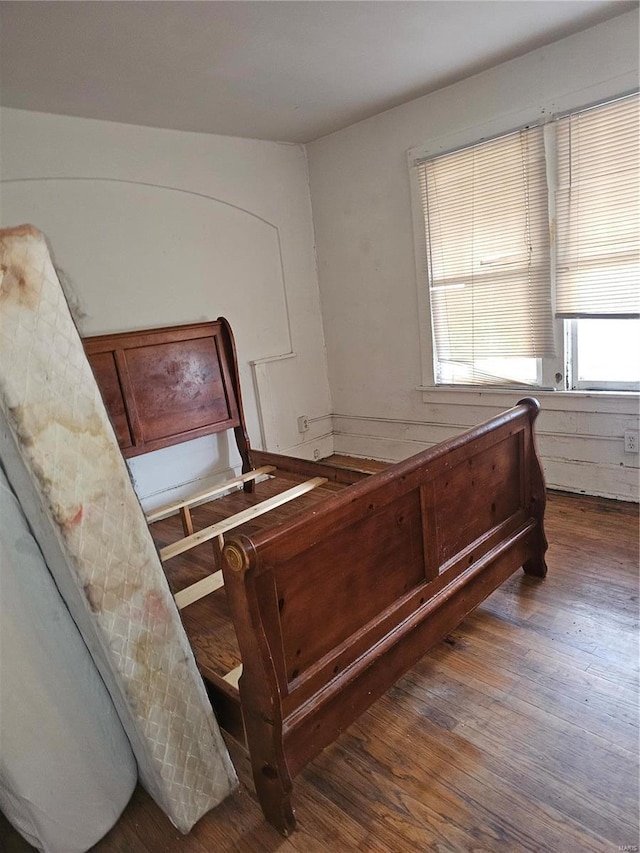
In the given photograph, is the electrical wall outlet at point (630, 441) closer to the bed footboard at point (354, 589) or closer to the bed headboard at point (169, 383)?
the bed footboard at point (354, 589)

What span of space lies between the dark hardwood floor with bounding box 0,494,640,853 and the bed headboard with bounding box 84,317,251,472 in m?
2.03

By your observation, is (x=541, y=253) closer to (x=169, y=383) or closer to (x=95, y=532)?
(x=169, y=383)

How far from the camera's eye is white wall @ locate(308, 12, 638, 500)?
9.15 feet

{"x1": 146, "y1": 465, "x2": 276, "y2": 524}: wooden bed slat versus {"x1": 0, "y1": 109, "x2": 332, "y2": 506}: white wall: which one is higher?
{"x1": 0, "y1": 109, "x2": 332, "y2": 506}: white wall

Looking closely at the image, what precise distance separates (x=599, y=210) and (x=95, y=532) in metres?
2.89

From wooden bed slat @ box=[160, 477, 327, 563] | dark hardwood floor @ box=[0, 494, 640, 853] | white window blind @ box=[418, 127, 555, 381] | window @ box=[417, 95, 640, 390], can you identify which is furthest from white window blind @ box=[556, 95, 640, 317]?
wooden bed slat @ box=[160, 477, 327, 563]

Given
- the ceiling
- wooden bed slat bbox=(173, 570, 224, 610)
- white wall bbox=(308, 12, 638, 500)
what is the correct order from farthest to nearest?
white wall bbox=(308, 12, 638, 500) < the ceiling < wooden bed slat bbox=(173, 570, 224, 610)

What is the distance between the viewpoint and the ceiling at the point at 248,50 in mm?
2098

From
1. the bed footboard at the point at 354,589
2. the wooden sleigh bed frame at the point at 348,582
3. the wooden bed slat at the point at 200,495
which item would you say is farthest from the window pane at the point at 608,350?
the wooden bed slat at the point at 200,495

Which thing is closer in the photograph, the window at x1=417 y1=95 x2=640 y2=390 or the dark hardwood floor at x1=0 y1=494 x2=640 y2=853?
the dark hardwood floor at x1=0 y1=494 x2=640 y2=853

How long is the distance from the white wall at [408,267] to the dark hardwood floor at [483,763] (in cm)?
125

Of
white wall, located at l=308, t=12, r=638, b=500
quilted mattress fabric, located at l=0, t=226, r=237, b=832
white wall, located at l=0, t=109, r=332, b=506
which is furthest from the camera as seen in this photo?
white wall, located at l=0, t=109, r=332, b=506

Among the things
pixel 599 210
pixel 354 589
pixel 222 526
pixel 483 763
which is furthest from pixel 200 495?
pixel 599 210

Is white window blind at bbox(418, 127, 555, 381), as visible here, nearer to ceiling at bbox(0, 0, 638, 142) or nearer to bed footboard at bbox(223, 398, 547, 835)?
ceiling at bbox(0, 0, 638, 142)
